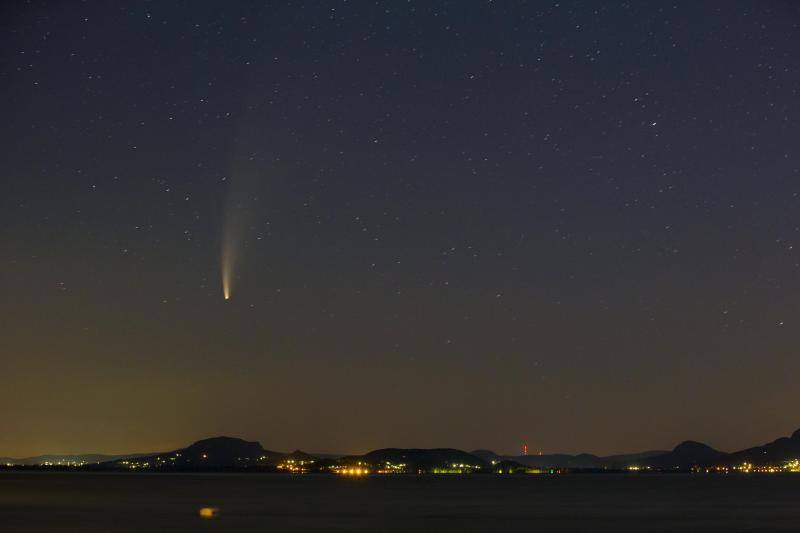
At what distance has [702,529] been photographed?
80375 millimetres

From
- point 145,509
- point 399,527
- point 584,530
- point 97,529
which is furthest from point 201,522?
point 584,530

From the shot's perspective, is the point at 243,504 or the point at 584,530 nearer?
the point at 584,530

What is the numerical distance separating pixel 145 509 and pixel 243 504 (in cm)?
1601

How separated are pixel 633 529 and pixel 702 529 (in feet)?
19.3

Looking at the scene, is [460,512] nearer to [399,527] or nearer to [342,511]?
[342,511]

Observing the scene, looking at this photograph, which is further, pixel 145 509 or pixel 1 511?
pixel 145 509

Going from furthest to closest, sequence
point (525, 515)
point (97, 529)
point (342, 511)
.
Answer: point (342, 511), point (525, 515), point (97, 529)

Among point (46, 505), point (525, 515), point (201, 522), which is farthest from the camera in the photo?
point (46, 505)

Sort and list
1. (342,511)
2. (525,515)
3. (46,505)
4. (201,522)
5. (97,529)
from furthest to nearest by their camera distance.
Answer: (46,505) < (342,511) < (525,515) < (201,522) < (97,529)

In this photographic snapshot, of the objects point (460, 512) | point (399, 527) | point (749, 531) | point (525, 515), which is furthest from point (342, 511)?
point (749, 531)

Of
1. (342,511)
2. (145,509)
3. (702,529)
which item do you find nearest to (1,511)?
(145,509)

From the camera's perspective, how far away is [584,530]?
260ft

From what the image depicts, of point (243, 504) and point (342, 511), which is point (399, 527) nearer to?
point (342, 511)

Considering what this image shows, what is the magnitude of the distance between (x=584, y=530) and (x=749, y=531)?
13.4 metres
